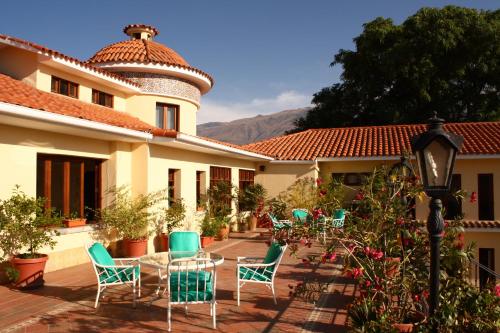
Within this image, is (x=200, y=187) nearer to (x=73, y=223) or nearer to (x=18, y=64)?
(x=73, y=223)

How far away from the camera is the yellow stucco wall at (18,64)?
1113 cm

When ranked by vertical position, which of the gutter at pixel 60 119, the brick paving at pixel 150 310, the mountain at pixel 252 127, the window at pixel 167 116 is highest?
the mountain at pixel 252 127

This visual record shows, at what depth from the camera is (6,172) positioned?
8.34 m

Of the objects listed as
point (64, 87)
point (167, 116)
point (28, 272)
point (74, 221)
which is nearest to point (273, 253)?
point (28, 272)

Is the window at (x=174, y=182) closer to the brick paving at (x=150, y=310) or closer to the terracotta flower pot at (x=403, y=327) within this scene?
the brick paving at (x=150, y=310)

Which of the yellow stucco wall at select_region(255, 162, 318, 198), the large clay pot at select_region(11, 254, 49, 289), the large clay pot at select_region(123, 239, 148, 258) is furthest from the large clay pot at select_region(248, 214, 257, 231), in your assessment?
the large clay pot at select_region(11, 254, 49, 289)

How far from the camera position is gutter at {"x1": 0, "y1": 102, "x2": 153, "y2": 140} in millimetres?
7195

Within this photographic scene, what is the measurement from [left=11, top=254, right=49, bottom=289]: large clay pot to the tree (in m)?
25.8

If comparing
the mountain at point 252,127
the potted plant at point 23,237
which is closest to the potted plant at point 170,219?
the potted plant at point 23,237

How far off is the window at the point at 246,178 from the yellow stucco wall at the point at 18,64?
32.1 ft

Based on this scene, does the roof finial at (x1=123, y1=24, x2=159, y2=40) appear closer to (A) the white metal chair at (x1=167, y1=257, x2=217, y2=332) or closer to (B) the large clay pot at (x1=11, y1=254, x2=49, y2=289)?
(B) the large clay pot at (x1=11, y1=254, x2=49, y2=289)

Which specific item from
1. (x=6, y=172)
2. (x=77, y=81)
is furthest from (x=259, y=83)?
(x=6, y=172)

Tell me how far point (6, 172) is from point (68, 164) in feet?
6.15

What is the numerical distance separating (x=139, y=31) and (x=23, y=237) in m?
12.0
